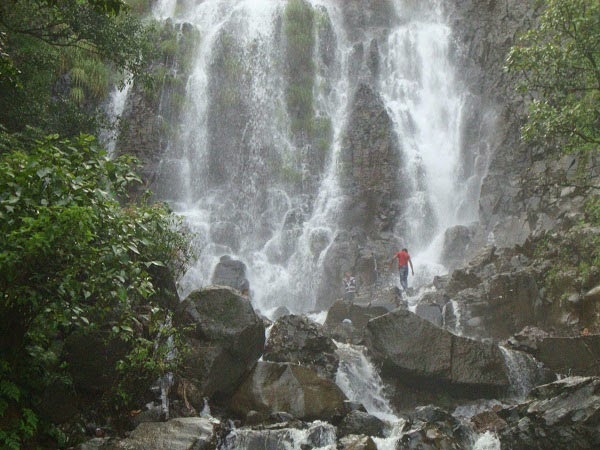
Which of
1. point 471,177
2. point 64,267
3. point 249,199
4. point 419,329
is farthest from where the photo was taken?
point 249,199

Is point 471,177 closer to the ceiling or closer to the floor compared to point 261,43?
closer to the floor

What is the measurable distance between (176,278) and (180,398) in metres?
2.90

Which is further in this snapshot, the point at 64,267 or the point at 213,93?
the point at 213,93

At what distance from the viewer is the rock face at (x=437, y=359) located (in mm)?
12391

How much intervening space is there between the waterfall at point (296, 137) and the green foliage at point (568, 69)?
11.8 m

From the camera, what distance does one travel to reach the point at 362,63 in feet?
109

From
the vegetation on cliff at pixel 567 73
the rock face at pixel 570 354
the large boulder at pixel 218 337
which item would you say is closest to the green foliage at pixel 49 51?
the large boulder at pixel 218 337

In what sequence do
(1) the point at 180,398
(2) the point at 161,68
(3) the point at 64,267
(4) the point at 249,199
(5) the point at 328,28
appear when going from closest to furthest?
(3) the point at 64,267, (1) the point at 180,398, (4) the point at 249,199, (2) the point at 161,68, (5) the point at 328,28

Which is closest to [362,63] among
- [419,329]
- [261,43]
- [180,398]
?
[261,43]

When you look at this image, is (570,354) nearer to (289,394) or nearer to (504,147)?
(289,394)

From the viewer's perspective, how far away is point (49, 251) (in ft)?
18.6

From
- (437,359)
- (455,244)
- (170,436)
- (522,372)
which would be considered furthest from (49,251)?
(455,244)

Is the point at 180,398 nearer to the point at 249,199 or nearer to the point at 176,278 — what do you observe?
the point at 176,278

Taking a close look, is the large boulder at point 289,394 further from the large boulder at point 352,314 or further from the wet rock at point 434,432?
the large boulder at point 352,314
